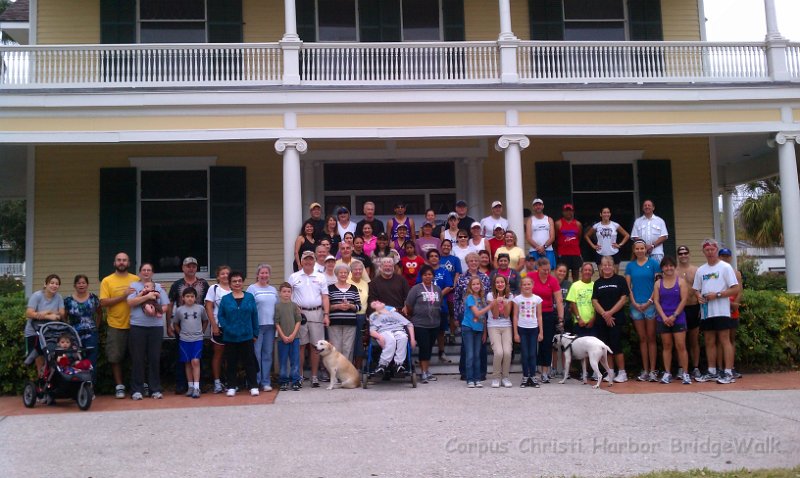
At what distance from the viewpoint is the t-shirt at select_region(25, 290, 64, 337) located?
8261 mm

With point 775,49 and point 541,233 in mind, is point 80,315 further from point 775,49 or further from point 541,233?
point 775,49

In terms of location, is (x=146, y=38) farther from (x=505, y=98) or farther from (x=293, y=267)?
(x=505, y=98)

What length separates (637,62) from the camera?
12.4 meters

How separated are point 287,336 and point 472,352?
2427mm

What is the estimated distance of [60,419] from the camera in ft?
23.9

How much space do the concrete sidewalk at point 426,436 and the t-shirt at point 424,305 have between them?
112 cm

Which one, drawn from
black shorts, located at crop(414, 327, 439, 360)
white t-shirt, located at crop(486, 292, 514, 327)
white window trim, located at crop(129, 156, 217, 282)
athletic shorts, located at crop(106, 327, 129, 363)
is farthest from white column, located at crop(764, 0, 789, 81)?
athletic shorts, located at crop(106, 327, 129, 363)

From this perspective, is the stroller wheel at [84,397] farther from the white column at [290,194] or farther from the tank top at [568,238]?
the tank top at [568,238]

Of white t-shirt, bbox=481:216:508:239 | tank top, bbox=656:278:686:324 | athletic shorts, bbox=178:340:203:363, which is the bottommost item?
athletic shorts, bbox=178:340:203:363

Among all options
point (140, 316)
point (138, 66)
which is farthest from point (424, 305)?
point (138, 66)

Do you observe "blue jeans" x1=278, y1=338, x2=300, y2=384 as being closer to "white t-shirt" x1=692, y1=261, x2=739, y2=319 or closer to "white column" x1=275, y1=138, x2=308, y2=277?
"white column" x1=275, y1=138, x2=308, y2=277

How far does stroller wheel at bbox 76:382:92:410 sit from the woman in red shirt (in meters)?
5.67

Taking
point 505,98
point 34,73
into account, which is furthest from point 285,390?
point 34,73

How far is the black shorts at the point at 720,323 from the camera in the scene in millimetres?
8852
